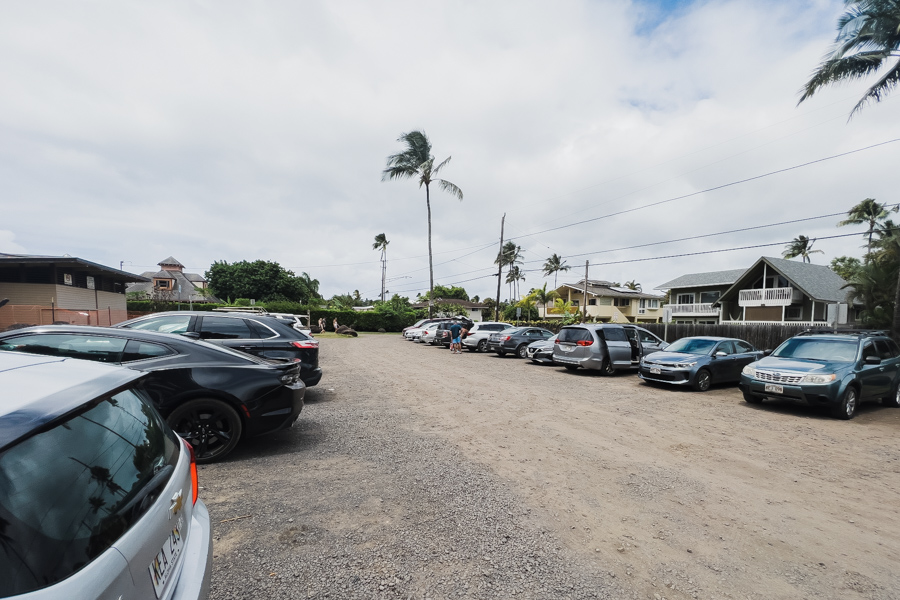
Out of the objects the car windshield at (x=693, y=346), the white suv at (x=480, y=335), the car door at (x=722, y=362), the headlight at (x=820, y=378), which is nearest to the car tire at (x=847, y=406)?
the headlight at (x=820, y=378)

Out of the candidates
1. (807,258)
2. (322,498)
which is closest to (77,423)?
(322,498)

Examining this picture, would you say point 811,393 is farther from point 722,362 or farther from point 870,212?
point 870,212

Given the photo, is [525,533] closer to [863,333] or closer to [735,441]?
[735,441]

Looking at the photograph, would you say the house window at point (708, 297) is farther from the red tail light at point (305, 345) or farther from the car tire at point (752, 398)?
the red tail light at point (305, 345)

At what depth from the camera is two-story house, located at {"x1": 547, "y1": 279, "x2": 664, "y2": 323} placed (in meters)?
53.5

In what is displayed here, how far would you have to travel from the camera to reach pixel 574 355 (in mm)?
14008

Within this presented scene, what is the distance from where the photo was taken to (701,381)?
36.3 feet

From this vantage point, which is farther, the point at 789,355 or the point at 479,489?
the point at 789,355

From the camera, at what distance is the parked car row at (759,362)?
319 inches

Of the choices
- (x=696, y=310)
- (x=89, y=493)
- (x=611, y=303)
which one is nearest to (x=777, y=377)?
(x=89, y=493)

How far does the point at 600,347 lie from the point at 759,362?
472cm

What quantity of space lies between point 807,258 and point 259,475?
69052 mm

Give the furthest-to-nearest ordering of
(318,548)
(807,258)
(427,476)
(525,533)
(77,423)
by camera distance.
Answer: (807,258), (427,476), (525,533), (318,548), (77,423)

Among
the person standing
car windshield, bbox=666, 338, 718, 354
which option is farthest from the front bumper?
the person standing
